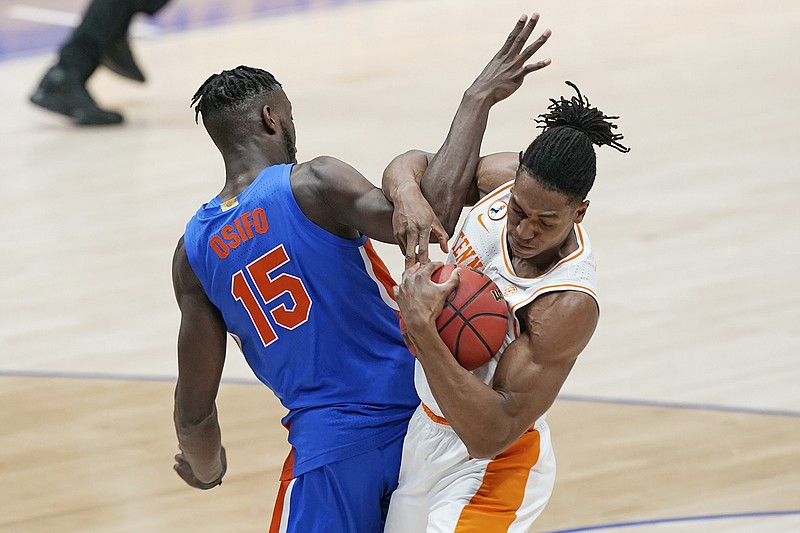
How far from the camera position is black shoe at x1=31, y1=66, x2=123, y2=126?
1047 cm

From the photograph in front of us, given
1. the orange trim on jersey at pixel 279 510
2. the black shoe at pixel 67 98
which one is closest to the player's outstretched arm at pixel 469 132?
the orange trim on jersey at pixel 279 510

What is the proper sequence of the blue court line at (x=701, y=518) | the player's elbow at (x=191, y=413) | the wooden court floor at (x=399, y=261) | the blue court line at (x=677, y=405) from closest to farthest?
1. the player's elbow at (x=191, y=413)
2. the blue court line at (x=701, y=518)
3. the wooden court floor at (x=399, y=261)
4. the blue court line at (x=677, y=405)

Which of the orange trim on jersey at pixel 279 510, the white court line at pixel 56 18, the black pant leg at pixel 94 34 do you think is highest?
the orange trim on jersey at pixel 279 510

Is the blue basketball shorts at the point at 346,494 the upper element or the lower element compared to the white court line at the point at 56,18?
upper

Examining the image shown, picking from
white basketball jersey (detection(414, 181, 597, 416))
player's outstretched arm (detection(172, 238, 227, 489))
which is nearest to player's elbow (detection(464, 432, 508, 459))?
white basketball jersey (detection(414, 181, 597, 416))

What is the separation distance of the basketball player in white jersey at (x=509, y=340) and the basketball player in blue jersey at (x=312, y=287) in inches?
4.1

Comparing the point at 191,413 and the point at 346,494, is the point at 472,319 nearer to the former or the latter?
the point at 346,494

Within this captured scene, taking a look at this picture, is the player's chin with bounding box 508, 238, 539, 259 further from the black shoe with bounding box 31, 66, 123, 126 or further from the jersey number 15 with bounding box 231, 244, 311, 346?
the black shoe with bounding box 31, 66, 123, 126

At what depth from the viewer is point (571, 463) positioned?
17.7 ft

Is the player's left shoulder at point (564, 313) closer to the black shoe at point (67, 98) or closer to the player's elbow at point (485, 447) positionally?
the player's elbow at point (485, 447)

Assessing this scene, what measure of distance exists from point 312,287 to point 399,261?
4.06 metres

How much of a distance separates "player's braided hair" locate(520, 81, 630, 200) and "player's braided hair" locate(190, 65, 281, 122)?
776mm

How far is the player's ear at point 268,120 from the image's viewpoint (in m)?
3.64

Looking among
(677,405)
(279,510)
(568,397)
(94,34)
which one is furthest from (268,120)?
(94,34)
